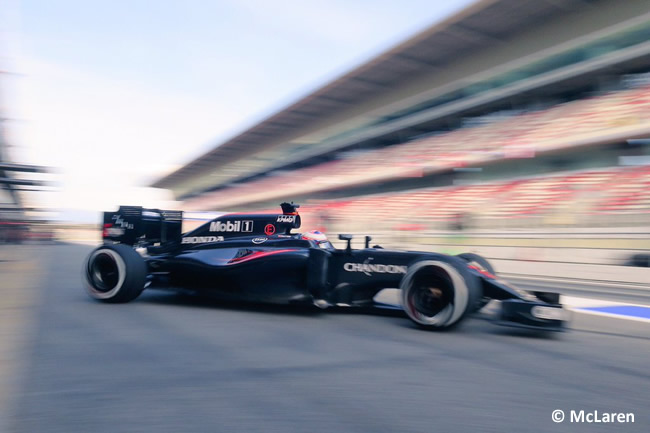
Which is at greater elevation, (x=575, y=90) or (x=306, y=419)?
(x=575, y=90)

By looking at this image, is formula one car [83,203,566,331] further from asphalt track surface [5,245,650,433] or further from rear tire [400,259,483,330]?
asphalt track surface [5,245,650,433]

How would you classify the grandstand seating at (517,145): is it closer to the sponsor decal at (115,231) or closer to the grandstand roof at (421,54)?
the grandstand roof at (421,54)

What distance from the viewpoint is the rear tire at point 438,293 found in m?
4.22

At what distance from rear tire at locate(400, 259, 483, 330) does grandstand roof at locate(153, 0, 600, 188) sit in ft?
50.5

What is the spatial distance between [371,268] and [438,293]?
0.71 m

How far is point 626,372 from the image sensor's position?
3.29 metres

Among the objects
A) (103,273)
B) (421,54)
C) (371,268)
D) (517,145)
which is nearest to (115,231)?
(103,273)

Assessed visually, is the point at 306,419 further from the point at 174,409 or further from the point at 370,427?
the point at 174,409

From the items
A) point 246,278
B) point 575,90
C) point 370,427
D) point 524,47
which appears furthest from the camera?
point 524,47

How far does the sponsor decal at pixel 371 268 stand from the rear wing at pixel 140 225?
2.44m

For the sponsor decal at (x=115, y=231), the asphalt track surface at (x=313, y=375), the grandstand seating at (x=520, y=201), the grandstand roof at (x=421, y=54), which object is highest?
the grandstand roof at (x=421, y=54)

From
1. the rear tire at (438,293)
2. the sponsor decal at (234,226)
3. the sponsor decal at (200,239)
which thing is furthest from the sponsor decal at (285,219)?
the rear tire at (438,293)

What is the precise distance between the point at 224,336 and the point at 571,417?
2.49 metres

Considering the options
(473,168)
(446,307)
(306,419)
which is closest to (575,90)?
(473,168)
